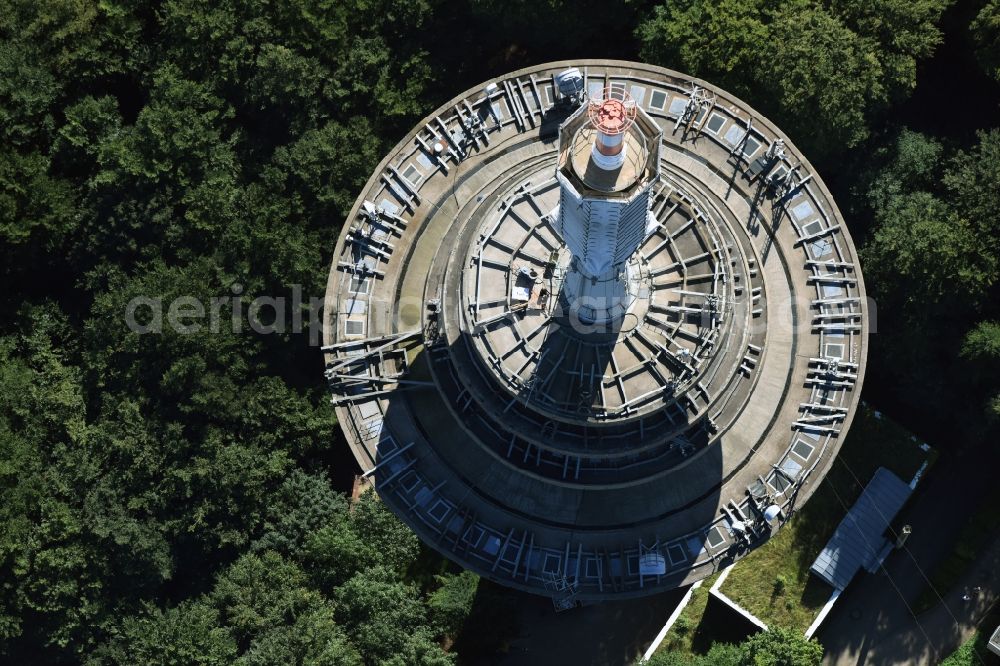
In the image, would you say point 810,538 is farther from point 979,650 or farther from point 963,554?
point 979,650

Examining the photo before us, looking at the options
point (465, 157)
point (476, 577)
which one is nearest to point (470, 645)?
point (476, 577)

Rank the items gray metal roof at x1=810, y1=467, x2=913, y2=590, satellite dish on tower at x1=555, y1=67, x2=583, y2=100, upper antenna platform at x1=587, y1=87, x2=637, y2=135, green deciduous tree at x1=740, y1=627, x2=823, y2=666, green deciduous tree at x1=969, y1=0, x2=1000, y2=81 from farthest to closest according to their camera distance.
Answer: gray metal roof at x1=810, y1=467, x2=913, y2=590, green deciduous tree at x1=969, y1=0, x2=1000, y2=81, green deciduous tree at x1=740, y1=627, x2=823, y2=666, satellite dish on tower at x1=555, y1=67, x2=583, y2=100, upper antenna platform at x1=587, y1=87, x2=637, y2=135

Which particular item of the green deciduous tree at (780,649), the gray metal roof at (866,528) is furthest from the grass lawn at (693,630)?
the gray metal roof at (866,528)

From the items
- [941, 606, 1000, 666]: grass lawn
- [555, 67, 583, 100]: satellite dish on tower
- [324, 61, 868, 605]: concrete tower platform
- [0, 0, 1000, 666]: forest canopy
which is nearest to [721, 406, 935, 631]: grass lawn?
[0, 0, 1000, 666]: forest canopy

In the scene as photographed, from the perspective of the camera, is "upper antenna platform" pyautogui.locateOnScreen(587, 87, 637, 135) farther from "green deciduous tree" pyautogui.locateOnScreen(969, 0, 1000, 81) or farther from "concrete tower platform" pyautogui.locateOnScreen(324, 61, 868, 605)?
"green deciduous tree" pyautogui.locateOnScreen(969, 0, 1000, 81)

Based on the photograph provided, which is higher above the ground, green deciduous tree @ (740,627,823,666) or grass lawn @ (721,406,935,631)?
grass lawn @ (721,406,935,631)

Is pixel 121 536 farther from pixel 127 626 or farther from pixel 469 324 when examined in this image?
pixel 469 324
